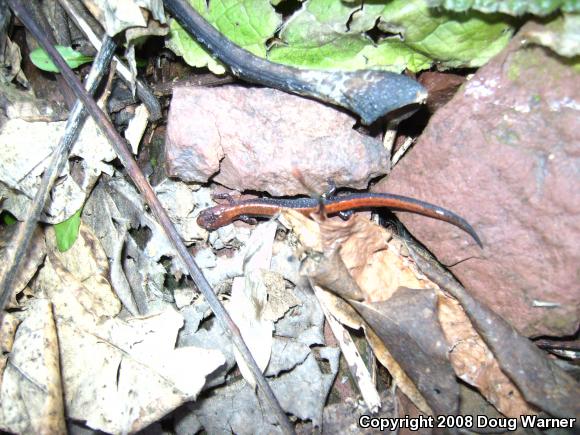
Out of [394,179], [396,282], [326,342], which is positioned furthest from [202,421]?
[394,179]

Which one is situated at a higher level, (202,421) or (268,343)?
(268,343)

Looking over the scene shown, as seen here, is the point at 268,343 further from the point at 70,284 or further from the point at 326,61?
the point at 326,61

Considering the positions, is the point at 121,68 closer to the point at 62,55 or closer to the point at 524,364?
the point at 62,55

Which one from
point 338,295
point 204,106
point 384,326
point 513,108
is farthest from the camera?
point 204,106

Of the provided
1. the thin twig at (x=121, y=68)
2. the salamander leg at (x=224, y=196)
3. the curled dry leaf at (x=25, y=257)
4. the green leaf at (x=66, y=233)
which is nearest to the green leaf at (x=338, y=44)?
the thin twig at (x=121, y=68)

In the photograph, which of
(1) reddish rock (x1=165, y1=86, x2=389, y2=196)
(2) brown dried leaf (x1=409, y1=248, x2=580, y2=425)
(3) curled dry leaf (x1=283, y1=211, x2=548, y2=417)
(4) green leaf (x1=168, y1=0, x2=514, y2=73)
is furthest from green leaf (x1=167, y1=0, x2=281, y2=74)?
(2) brown dried leaf (x1=409, y1=248, x2=580, y2=425)

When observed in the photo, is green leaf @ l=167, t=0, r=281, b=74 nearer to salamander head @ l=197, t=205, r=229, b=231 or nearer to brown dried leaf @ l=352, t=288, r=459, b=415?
salamander head @ l=197, t=205, r=229, b=231

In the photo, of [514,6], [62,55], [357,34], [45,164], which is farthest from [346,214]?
[62,55]
